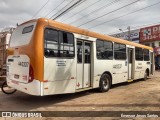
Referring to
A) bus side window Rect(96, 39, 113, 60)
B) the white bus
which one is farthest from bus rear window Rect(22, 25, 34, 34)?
bus side window Rect(96, 39, 113, 60)

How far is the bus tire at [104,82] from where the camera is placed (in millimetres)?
10934

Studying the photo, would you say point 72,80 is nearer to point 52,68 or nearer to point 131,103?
point 52,68

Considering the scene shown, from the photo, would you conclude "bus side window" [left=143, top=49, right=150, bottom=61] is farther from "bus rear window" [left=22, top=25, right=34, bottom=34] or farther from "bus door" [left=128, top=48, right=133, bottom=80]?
"bus rear window" [left=22, top=25, right=34, bottom=34]

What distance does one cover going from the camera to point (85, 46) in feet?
32.3

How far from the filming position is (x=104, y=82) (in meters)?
11.2

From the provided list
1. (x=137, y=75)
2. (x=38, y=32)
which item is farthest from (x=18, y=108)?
(x=137, y=75)

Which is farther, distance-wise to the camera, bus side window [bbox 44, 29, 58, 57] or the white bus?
bus side window [bbox 44, 29, 58, 57]

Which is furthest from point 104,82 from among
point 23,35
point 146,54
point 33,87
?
point 146,54

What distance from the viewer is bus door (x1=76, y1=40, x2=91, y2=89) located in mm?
9309

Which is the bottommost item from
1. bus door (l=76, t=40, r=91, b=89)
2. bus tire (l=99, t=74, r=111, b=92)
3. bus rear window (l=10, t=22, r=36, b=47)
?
bus tire (l=99, t=74, r=111, b=92)

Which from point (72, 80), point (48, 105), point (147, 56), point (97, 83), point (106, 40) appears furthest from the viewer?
point (147, 56)

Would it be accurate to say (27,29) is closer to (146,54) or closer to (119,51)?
(119,51)

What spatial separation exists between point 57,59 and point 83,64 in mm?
1851

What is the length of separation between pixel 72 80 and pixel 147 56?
35.3 feet
